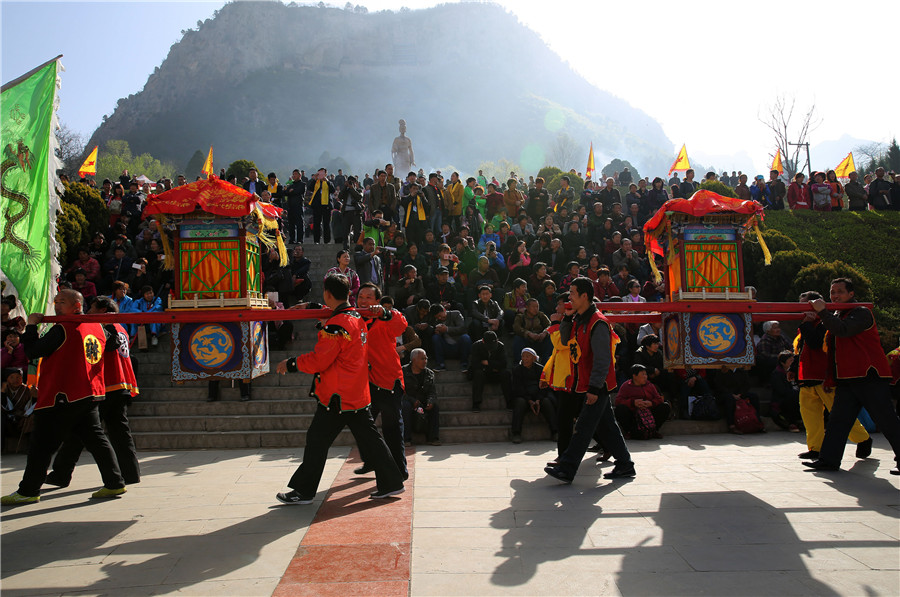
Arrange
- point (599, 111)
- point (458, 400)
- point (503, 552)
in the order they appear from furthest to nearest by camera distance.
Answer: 1. point (599, 111)
2. point (458, 400)
3. point (503, 552)

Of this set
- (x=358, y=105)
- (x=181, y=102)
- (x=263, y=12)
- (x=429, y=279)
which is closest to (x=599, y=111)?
(x=358, y=105)

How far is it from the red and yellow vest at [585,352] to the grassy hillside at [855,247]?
706 cm

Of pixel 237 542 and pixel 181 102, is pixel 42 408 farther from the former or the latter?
pixel 181 102

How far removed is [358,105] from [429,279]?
113497 millimetres

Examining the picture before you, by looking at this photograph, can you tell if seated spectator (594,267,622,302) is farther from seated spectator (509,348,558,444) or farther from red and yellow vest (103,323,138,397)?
red and yellow vest (103,323,138,397)

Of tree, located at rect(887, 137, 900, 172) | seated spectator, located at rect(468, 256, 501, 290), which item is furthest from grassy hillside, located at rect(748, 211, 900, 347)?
tree, located at rect(887, 137, 900, 172)

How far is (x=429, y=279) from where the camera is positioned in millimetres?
11656

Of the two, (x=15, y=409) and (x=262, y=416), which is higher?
(x=15, y=409)

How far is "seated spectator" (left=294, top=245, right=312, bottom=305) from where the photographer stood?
1120cm

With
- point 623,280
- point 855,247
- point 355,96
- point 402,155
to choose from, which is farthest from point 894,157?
point 355,96

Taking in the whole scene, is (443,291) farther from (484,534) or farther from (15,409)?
(484,534)

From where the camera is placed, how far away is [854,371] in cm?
578

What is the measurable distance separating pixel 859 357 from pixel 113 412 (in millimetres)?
6840

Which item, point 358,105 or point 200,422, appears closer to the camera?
point 200,422
